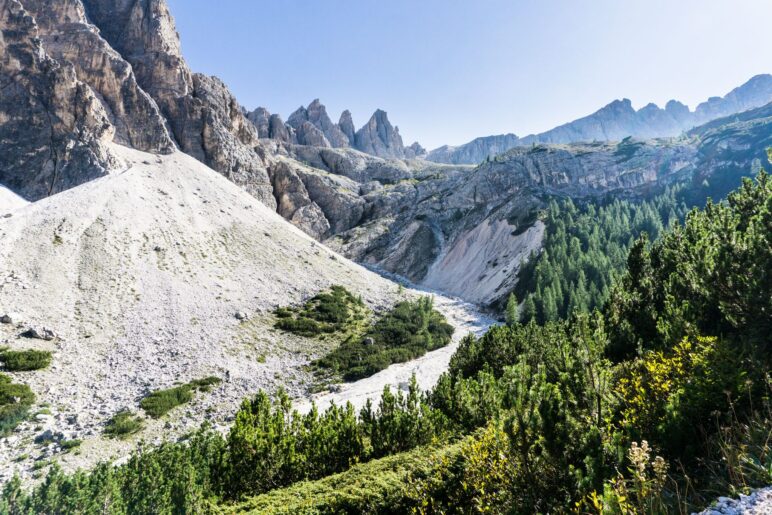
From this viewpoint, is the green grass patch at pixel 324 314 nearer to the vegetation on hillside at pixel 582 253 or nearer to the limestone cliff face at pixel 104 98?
the vegetation on hillside at pixel 582 253

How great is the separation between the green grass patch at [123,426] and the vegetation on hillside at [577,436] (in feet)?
39.1

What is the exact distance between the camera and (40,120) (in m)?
78.9

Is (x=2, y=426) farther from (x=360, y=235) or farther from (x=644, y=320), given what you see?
(x=360, y=235)

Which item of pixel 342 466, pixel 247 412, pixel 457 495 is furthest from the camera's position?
pixel 247 412

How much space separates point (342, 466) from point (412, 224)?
12494 centimetres

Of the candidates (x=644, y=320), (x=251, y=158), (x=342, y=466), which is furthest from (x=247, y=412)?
(x=251, y=158)

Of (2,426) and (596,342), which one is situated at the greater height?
(2,426)

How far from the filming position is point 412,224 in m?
142

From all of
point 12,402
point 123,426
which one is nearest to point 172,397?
point 123,426

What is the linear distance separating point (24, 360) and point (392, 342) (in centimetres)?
4080

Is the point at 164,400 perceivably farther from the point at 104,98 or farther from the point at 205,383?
the point at 104,98

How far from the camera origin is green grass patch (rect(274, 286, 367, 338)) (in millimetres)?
53062

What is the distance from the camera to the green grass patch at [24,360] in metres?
31.7

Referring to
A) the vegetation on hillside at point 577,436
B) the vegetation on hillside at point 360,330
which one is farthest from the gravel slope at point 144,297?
the vegetation on hillside at point 577,436
